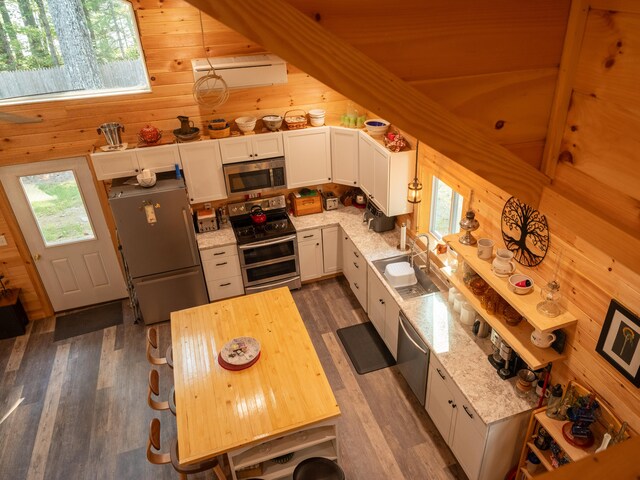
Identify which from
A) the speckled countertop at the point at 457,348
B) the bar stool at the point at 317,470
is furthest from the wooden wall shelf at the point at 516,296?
the bar stool at the point at 317,470

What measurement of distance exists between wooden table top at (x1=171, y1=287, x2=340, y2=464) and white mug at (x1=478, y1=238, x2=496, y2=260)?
1.54m

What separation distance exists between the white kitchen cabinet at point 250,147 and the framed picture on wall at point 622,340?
12.3 ft

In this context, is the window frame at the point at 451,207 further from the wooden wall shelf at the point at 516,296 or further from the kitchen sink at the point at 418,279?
the wooden wall shelf at the point at 516,296

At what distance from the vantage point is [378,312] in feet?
15.9

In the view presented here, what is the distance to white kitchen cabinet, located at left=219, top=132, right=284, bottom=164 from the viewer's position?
5.17 metres

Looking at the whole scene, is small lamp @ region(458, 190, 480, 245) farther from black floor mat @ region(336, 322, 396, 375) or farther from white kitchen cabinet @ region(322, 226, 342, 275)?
white kitchen cabinet @ region(322, 226, 342, 275)

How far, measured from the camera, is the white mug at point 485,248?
3.56 metres

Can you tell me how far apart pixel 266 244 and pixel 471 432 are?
2.99 m

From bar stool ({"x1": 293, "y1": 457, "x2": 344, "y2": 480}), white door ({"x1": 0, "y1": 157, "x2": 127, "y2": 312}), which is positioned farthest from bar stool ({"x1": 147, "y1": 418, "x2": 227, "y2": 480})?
white door ({"x1": 0, "y1": 157, "x2": 127, "y2": 312})

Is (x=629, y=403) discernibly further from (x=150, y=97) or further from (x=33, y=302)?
(x=33, y=302)

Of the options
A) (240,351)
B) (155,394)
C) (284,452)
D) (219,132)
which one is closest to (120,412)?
(155,394)

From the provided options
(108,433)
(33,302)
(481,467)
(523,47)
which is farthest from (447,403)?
(33,302)

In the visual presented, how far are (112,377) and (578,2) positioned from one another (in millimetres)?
5096

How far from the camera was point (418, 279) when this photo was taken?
15.2ft
